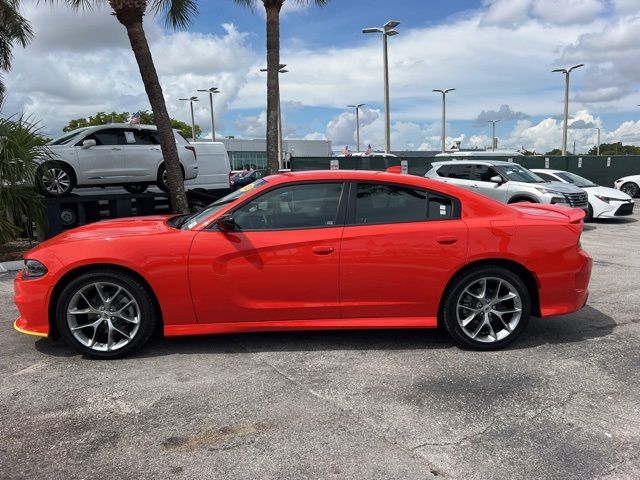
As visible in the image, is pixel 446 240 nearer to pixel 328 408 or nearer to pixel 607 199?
pixel 328 408

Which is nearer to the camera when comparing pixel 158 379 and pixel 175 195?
pixel 158 379

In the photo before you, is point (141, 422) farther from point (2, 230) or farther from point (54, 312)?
point (2, 230)

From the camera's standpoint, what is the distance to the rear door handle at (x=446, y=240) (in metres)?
4.29

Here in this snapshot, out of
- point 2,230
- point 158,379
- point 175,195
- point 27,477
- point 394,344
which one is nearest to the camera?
point 27,477

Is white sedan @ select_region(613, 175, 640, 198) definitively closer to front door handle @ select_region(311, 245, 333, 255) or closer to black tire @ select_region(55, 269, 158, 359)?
front door handle @ select_region(311, 245, 333, 255)

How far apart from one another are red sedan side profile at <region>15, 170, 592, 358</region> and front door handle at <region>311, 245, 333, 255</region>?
0.02 metres

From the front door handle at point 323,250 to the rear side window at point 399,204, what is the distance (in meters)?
0.39

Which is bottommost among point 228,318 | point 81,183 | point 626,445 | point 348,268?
point 626,445

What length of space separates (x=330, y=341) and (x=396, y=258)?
1.01 m

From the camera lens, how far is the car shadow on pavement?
448cm

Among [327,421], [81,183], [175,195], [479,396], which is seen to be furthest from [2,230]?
[479,396]

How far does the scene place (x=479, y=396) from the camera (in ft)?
11.8

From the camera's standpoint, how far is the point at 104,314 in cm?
419

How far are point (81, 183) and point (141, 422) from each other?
8.19 meters
